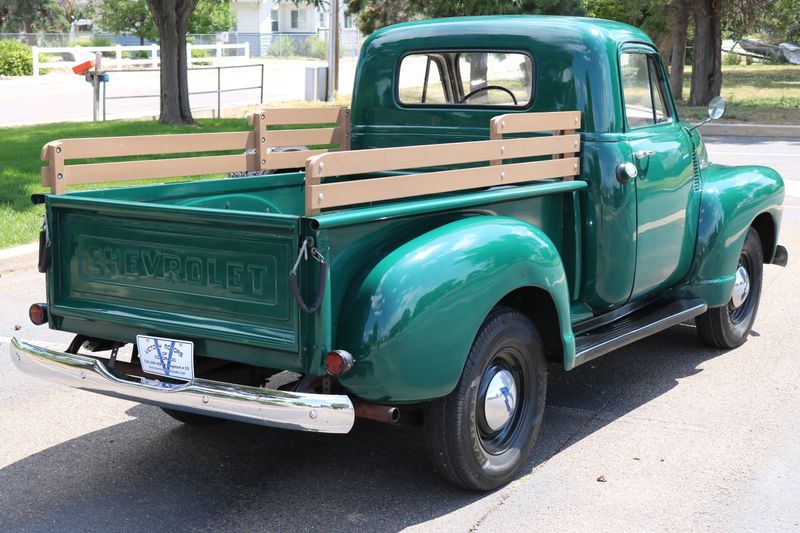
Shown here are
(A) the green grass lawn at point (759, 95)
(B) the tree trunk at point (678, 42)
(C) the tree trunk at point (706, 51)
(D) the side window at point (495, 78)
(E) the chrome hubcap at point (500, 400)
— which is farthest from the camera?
(B) the tree trunk at point (678, 42)

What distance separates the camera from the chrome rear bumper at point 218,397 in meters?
3.63

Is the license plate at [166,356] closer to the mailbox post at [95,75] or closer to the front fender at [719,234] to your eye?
the front fender at [719,234]

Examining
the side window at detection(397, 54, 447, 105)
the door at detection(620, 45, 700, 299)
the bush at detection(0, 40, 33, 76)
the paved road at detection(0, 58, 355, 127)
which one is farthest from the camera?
the bush at detection(0, 40, 33, 76)

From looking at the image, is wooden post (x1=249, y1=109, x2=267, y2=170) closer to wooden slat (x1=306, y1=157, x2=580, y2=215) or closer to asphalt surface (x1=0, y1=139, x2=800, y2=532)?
asphalt surface (x1=0, y1=139, x2=800, y2=532)

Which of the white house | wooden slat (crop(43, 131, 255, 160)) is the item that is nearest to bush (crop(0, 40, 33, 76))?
the white house

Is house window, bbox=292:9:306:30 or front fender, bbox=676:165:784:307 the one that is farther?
house window, bbox=292:9:306:30

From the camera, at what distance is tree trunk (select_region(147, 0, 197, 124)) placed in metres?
16.4

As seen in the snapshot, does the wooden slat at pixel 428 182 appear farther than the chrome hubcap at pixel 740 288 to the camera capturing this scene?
No

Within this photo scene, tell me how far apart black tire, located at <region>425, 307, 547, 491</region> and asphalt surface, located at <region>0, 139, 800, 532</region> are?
0.14 metres

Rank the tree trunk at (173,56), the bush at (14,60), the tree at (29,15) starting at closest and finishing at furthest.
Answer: the tree trunk at (173,56) → the bush at (14,60) → the tree at (29,15)

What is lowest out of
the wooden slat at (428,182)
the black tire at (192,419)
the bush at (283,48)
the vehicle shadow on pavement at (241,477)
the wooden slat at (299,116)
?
the vehicle shadow on pavement at (241,477)

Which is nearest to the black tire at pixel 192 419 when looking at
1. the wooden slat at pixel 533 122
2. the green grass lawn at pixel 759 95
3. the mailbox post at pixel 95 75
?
the wooden slat at pixel 533 122

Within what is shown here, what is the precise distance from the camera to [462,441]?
409 centimetres

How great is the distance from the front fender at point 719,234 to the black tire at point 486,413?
176 cm
